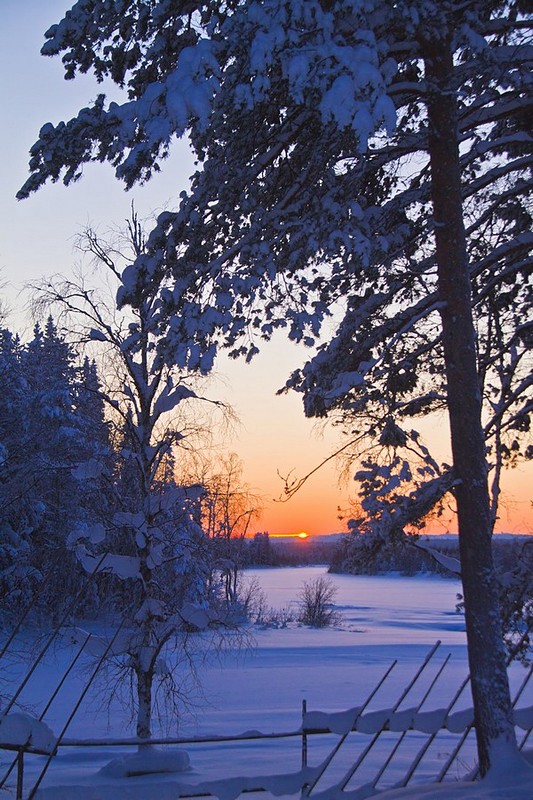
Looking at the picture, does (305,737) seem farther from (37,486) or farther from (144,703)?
(37,486)

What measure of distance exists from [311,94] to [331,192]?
52.6 inches

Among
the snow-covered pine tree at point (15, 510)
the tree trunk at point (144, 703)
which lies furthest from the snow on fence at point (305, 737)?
the snow-covered pine tree at point (15, 510)

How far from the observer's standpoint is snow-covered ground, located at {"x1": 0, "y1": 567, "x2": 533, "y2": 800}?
634 centimetres

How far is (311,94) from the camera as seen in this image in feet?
17.4

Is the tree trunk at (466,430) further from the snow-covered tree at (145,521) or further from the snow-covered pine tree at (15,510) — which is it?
the snow-covered pine tree at (15,510)

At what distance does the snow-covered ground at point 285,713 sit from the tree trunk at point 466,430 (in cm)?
54

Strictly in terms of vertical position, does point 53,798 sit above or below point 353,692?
above

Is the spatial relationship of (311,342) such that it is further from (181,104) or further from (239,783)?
(239,783)

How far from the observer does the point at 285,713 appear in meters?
14.5

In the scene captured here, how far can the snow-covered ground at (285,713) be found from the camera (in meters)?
6.34

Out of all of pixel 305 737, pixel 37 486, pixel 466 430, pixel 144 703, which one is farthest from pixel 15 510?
pixel 466 430

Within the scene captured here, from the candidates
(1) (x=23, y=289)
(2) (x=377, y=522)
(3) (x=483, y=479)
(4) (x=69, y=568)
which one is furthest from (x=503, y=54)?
(4) (x=69, y=568)

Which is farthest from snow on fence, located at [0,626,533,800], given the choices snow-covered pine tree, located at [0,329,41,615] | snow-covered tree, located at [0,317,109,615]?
snow-covered pine tree, located at [0,329,41,615]

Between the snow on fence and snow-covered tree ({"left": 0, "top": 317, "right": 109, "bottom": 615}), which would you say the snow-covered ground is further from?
snow-covered tree ({"left": 0, "top": 317, "right": 109, "bottom": 615})
